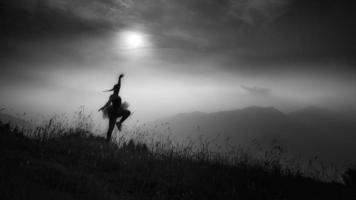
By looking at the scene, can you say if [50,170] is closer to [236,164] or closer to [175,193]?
[175,193]

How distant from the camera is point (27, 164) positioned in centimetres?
522

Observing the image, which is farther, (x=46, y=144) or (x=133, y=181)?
(x=46, y=144)

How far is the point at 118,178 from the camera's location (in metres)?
6.29

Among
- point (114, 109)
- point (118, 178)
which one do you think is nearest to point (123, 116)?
point (114, 109)

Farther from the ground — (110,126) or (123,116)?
(123,116)

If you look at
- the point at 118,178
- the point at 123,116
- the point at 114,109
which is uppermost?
the point at 114,109

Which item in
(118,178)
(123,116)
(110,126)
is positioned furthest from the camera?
(123,116)

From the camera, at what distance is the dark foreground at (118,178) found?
4371 mm

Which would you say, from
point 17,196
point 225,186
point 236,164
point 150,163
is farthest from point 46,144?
point 236,164

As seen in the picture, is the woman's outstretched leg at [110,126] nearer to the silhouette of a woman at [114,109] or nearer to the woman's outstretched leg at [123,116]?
the silhouette of a woman at [114,109]

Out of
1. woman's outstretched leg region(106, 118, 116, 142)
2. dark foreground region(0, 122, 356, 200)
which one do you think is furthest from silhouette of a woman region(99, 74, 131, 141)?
dark foreground region(0, 122, 356, 200)

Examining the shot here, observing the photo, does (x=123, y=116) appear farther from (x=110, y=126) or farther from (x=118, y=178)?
(x=118, y=178)

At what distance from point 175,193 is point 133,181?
1143 millimetres

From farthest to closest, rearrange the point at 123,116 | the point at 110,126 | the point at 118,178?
the point at 123,116 → the point at 110,126 → the point at 118,178
